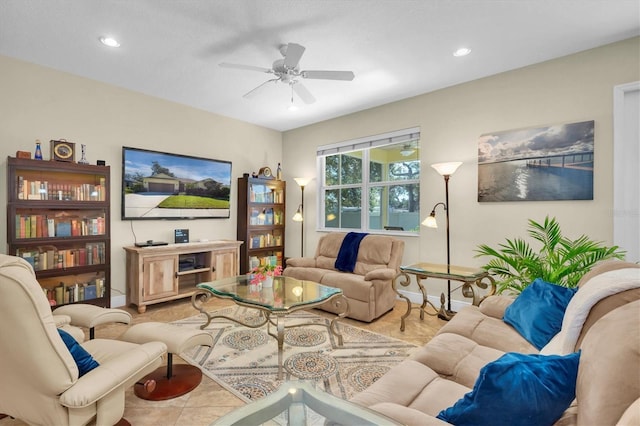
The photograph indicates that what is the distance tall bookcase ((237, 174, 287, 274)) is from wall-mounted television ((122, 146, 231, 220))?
0.30 meters

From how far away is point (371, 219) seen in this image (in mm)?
4770

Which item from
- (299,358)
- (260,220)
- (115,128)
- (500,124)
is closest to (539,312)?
(299,358)

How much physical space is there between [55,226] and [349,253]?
335 centimetres

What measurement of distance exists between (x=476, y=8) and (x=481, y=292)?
9.50ft

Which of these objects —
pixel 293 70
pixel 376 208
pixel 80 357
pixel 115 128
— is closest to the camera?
pixel 80 357

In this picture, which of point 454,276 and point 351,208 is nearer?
point 454,276

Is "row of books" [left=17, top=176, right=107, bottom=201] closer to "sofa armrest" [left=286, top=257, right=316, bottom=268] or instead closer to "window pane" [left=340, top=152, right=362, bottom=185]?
"sofa armrest" [left=286, top=257, right=316, bottom=268]

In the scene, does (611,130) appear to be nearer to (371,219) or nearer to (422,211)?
(422,211)

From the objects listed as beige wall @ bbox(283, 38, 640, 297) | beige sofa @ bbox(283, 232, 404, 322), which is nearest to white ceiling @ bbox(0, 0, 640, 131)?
beige wall @ bbox(283, 38, 640, 297)

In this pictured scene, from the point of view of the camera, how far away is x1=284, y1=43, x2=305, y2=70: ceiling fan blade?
244cm

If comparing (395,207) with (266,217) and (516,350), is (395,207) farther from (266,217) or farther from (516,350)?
(516,350)

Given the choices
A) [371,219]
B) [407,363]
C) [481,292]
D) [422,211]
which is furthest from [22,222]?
[481,292]

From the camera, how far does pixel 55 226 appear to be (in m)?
3.26

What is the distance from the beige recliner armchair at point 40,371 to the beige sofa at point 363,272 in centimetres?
235
